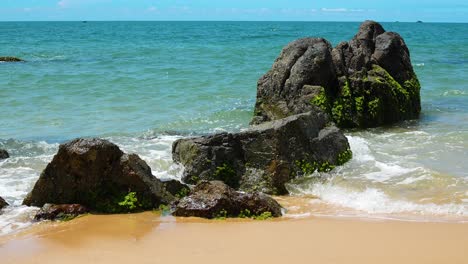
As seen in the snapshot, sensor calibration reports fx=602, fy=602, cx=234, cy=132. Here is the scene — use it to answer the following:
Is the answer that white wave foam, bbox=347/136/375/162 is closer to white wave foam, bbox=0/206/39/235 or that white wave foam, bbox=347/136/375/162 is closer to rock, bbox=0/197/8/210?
white wave foam, bbox=0/206/39/235

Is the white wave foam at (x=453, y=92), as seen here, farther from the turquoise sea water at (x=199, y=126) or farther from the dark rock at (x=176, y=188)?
the dark rock at (x=176, y=188)

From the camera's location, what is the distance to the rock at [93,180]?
9.09m

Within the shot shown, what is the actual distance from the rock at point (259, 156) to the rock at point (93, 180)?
1489 mm

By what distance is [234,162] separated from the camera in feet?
34.8

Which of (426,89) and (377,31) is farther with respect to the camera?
(426,89)

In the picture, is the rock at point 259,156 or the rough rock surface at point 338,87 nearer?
the rock at point 259,156

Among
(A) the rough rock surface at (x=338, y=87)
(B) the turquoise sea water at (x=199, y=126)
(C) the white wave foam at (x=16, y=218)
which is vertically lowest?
(B) the turquoise sea water at (x=199, y=126)

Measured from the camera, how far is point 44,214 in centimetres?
859

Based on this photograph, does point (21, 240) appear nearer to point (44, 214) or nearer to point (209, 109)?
point (44, 214)

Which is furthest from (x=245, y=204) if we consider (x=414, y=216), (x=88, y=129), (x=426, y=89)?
(x=426, y=89)

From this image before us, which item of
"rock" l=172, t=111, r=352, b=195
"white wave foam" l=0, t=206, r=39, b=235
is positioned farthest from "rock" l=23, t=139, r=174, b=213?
"rock" l=172, t=111, r=352, b=195

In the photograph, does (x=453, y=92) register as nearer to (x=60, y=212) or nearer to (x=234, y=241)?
(x=234, y=241)

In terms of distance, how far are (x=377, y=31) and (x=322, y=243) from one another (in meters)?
12.5

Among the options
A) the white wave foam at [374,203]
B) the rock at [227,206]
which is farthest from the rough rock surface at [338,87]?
the rock at [227,206]
